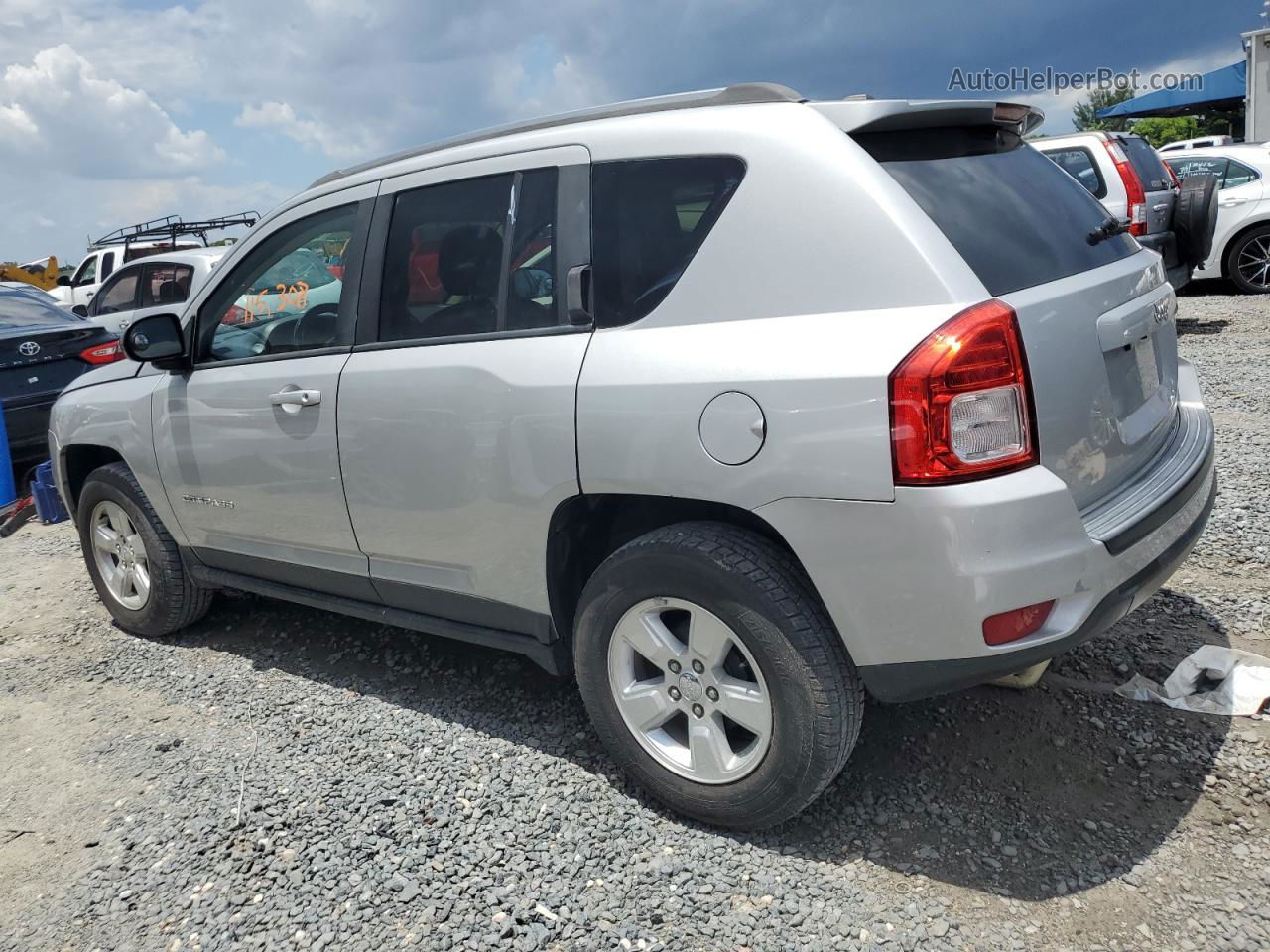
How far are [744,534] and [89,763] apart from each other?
8.34 ft

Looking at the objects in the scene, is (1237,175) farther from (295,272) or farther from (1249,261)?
(295,272)

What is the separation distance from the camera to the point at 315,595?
3830 mm

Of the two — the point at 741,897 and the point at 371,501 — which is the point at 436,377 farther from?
the point at 741,897

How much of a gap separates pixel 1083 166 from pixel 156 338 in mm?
8201

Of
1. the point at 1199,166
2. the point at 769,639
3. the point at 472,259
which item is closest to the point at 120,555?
the point at 472,259

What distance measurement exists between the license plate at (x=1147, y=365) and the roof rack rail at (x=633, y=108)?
1.12 meters

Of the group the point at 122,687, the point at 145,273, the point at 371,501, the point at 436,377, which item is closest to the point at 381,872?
the point at 371,501

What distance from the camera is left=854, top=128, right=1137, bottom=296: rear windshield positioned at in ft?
8.07

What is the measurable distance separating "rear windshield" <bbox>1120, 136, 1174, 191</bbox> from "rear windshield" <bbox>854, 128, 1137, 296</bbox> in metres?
7.24

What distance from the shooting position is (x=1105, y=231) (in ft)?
9.65

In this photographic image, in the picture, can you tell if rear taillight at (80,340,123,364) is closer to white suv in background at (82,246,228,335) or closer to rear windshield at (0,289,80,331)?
rear windshield at (0,289,80,331)

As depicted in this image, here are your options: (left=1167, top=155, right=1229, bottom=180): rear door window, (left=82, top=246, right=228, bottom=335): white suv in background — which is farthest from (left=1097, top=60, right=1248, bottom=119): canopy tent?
(left=82, top=246, right=228, bottom=335): white suv in background

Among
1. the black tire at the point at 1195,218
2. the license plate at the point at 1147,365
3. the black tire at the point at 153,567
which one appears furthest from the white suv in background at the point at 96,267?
the license plate at the point at 1147,365

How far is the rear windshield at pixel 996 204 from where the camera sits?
2.46 metres
